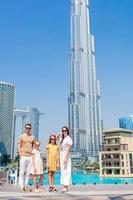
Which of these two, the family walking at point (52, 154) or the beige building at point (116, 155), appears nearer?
the family walking at point (52, 154)

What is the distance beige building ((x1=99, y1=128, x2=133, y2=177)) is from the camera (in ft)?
222

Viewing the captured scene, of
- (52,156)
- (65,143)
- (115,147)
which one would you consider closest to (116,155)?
(115,147)

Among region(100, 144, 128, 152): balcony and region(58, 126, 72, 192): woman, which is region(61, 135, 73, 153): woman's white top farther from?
region(100, 144, 128, 152): balcony

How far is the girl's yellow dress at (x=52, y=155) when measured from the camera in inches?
357

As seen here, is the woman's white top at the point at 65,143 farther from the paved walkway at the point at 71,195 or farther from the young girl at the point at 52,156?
the paved walkway at the point at 71,195

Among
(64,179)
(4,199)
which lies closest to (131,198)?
(4,199)

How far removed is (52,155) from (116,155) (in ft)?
201

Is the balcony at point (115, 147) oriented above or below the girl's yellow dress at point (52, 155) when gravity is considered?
above

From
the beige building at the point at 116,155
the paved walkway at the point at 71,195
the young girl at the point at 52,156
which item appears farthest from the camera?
the beige building at the point at 116,155

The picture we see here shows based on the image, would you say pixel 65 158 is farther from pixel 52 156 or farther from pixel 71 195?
pixel 71 195

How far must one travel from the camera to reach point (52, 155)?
9.09 m

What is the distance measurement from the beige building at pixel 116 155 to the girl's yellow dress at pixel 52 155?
60402 millimetres

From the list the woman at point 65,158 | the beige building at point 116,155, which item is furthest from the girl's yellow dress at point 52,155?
the beige building at point 116,155

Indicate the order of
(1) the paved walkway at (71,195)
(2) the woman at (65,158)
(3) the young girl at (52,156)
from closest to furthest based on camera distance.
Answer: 1. (1) the paved walkway at (71,195)
2. (2) the woman at (65,158)
3. (3) the young girl at (52,156)
